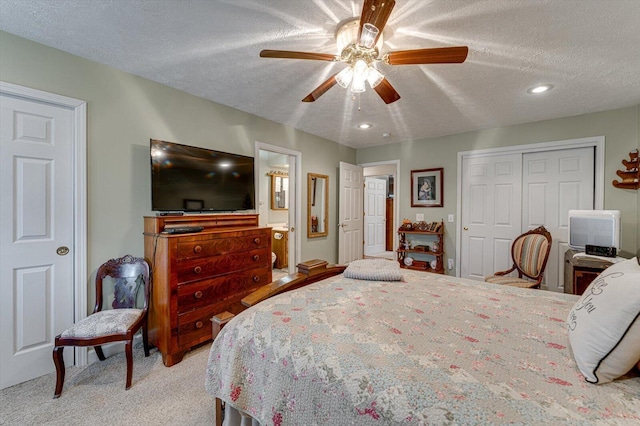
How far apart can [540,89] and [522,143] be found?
3.99 feet

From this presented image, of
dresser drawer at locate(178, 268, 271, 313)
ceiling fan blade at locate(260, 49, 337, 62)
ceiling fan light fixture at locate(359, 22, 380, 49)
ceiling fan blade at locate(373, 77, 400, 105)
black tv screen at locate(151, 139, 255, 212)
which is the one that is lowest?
dresser drawer at locate(178, 268, 271, 313)

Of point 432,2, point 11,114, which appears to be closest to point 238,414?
point 432,2

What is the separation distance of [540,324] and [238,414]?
4.86ft

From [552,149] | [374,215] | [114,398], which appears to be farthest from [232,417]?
[374,215]

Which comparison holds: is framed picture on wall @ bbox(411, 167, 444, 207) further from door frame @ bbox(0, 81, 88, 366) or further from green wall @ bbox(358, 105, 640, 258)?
door frame @ bbox(0, 81, 88, 366)

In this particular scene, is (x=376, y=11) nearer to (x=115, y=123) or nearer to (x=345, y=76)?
(x=345, y=76)

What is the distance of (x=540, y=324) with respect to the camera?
48.6 inches

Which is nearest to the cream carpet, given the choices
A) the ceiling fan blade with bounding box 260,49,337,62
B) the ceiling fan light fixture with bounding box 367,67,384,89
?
the ceiling fan blade with bounding box 260,49,337,62

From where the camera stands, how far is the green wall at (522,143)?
2.98m

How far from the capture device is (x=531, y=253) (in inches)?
122

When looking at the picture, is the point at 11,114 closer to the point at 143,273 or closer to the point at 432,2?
the point at 143,273

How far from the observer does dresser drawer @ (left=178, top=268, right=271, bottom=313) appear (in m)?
2.21

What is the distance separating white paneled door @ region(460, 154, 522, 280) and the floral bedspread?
2.53 meters

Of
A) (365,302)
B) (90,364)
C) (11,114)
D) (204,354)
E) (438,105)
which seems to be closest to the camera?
(365,302)
